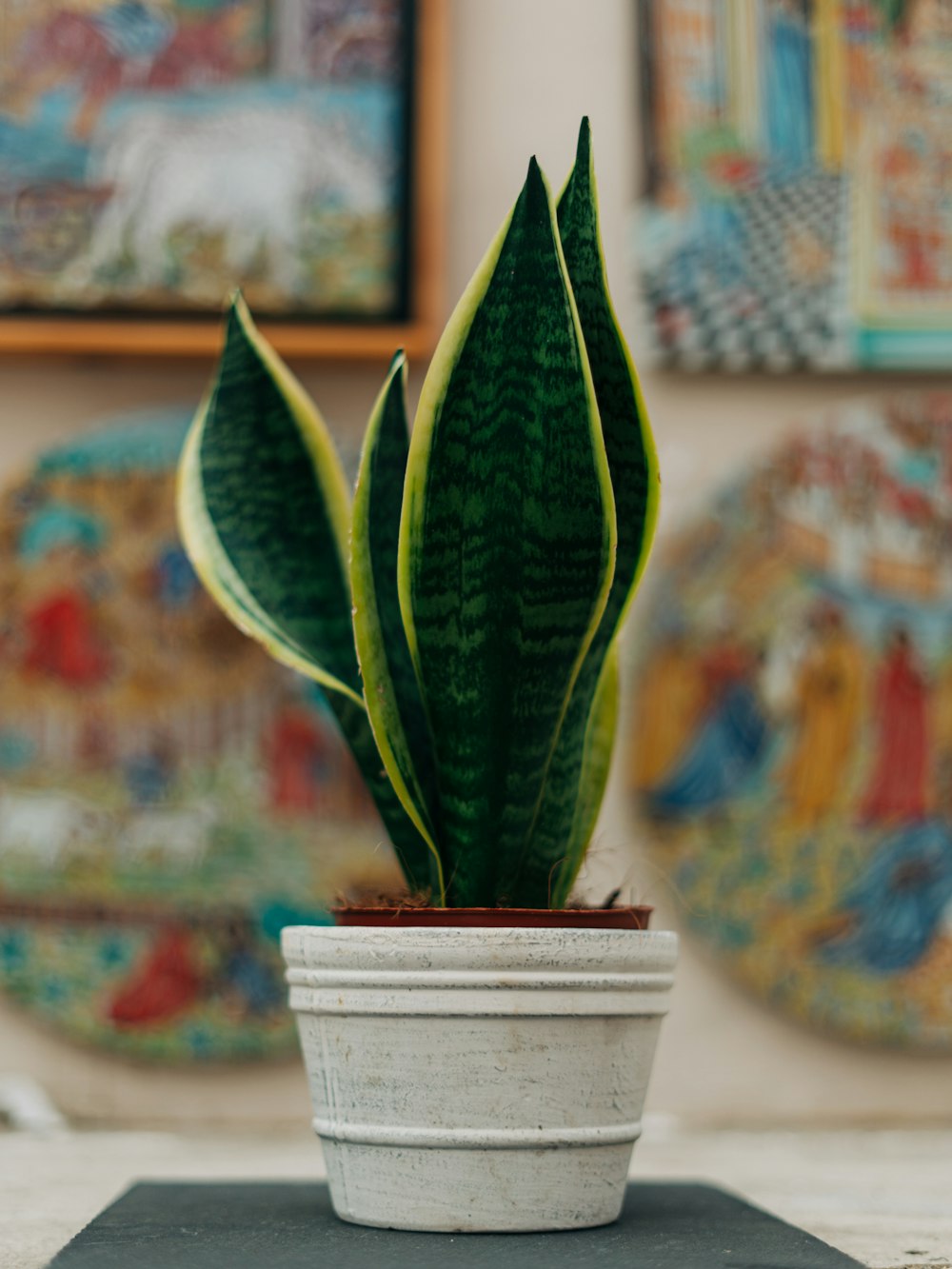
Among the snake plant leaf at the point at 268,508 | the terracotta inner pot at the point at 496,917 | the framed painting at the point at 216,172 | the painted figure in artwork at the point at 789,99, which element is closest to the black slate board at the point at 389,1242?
the terracotta inner pot at the point at 496,917

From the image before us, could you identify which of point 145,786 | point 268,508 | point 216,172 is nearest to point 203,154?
point 216,172

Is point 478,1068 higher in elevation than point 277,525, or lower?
lower

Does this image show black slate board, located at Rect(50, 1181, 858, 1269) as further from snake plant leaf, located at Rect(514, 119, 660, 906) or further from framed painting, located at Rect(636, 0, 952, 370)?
framed painting, located at Rect(636, 0, 952, 370)

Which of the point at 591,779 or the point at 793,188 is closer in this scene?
the point at 591,779

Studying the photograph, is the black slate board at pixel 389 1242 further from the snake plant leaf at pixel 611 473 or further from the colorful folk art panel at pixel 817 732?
the colorful folk art panel at pixel 817 732

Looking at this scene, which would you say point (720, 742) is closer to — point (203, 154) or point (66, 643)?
point (66, 643)

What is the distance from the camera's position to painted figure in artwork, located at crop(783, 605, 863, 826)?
1313 millimetres

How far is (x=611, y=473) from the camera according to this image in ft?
2.33

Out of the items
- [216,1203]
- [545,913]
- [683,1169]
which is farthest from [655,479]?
[683,1169]

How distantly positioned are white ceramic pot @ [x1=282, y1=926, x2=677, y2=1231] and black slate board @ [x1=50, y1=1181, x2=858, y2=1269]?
16 millimetres

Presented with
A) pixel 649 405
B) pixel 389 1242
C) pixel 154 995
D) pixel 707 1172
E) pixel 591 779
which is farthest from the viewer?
pixel 649 405

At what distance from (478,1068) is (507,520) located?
24cm

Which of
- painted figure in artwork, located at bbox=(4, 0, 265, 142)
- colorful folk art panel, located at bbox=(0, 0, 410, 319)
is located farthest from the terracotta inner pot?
painted figure in artwork, located at bbox=(4, 0, 265, 142)

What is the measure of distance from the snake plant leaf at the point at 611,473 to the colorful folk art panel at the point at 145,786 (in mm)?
570
